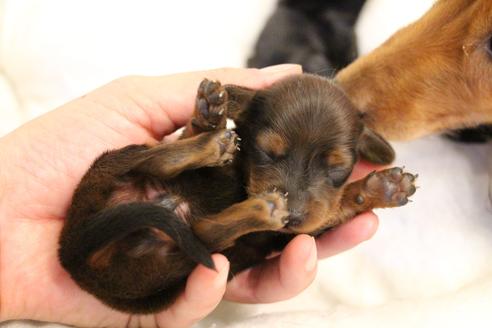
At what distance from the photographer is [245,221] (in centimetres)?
166

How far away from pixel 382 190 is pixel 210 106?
0.69m

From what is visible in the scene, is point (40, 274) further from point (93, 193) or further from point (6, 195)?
point (93, 193)

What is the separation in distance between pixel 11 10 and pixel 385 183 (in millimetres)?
2530

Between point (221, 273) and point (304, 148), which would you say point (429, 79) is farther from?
point (221, 273)

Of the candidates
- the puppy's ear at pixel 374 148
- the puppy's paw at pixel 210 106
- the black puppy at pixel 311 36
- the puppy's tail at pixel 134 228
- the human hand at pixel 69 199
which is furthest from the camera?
the black puppy at pixel 311 36

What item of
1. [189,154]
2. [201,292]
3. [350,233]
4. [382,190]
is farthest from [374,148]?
[201,292]

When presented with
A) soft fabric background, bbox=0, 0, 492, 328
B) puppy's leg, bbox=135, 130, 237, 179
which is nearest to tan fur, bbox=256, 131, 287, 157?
puppy's leg, bbox=135, 130, 237, 179

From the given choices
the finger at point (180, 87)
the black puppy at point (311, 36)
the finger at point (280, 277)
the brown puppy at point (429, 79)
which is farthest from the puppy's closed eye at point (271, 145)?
the black puppy at point (311, 36)

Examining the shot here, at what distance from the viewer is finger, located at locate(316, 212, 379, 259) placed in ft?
6.77

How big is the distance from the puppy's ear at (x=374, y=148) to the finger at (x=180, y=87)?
0.41 metres

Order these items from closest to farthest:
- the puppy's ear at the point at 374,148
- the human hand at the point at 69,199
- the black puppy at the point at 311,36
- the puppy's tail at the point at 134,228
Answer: the puppy's tail at the point at 134,228 < the human hand at the point at 69,199 < the puppy's ear at the point at 374,148 < the black puppy at the point at 311,36

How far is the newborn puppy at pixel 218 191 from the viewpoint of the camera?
166 centimetres

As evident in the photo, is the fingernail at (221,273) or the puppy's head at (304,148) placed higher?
the puppy's head at (304,148)

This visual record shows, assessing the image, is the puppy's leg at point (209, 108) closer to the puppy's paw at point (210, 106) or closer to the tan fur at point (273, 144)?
the puppy's paw at point (210, 106)
